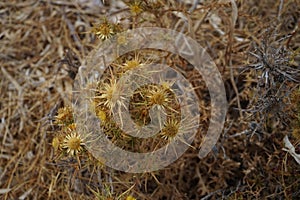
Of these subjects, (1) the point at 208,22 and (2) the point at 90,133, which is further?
(1) the point at 208,22

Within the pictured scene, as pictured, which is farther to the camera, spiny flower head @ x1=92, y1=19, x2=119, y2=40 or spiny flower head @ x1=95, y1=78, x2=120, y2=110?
spiny flower head @ x1=92, y1=19, x2=119, y2=40

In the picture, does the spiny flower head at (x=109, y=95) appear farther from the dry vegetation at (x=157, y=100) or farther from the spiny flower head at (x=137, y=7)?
the spiny flower head at (x=137, y=7)

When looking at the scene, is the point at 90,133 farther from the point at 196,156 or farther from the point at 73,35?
the point at 73,35

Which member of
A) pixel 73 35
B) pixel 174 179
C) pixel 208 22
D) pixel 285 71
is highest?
pixel 285 71

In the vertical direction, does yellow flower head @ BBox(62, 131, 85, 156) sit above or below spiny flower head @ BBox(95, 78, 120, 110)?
below

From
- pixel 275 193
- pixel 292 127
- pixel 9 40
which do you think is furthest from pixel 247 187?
pixel 9 40

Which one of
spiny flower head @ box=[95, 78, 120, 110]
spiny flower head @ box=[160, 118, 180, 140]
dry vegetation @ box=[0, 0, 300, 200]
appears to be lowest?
dry vegetation @ box=[0, 0, 300, 200]

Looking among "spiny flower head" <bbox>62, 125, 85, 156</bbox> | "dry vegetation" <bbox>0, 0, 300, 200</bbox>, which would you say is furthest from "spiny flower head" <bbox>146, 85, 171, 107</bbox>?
"spiny flower head" <bbox>62, 125, 85, 156</bbox>

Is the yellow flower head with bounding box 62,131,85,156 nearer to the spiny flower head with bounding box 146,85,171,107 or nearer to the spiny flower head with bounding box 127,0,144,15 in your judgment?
the spiny flower head with bounding box 146,85,171,107
